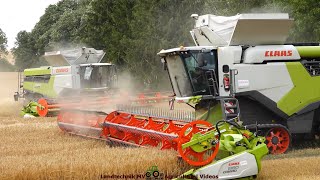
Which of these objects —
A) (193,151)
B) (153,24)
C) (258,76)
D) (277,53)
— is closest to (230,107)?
(258,76)

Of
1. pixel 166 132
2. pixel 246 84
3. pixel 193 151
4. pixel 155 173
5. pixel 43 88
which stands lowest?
pixel 155 173

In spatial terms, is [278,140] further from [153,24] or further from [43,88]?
[153,24]

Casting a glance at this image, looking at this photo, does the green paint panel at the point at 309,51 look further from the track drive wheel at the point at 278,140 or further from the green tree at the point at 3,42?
the green tree at the point at 3,42

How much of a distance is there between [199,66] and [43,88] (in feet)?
40.3

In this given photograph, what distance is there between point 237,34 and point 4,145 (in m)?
4.76

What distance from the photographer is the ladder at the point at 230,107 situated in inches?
318

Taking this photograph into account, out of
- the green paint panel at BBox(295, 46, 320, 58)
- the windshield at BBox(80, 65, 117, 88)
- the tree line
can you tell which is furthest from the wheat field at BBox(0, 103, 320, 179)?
the windshield at BBox(80, 65, 117, 88)

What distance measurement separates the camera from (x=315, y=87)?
8.70 meters

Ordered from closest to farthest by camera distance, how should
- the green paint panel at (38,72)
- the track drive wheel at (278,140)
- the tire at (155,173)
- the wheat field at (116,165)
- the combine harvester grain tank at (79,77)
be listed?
the wheat field at (116,165) → the tire at (155,173) → the track drive wheel at (278,140) → the combine harvester grain tank at (79,77) → the green paint panel at (38,72)

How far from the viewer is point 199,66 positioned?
843cm

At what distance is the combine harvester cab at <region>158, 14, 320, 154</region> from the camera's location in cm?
837

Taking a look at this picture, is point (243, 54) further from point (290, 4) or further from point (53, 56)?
point (53, 56)

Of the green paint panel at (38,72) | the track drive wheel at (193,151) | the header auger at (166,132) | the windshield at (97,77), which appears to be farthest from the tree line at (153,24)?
the track drive wheel at (193,151)

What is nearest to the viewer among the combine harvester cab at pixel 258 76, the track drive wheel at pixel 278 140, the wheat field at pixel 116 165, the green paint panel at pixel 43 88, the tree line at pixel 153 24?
the wheat field at pixel 116 165
